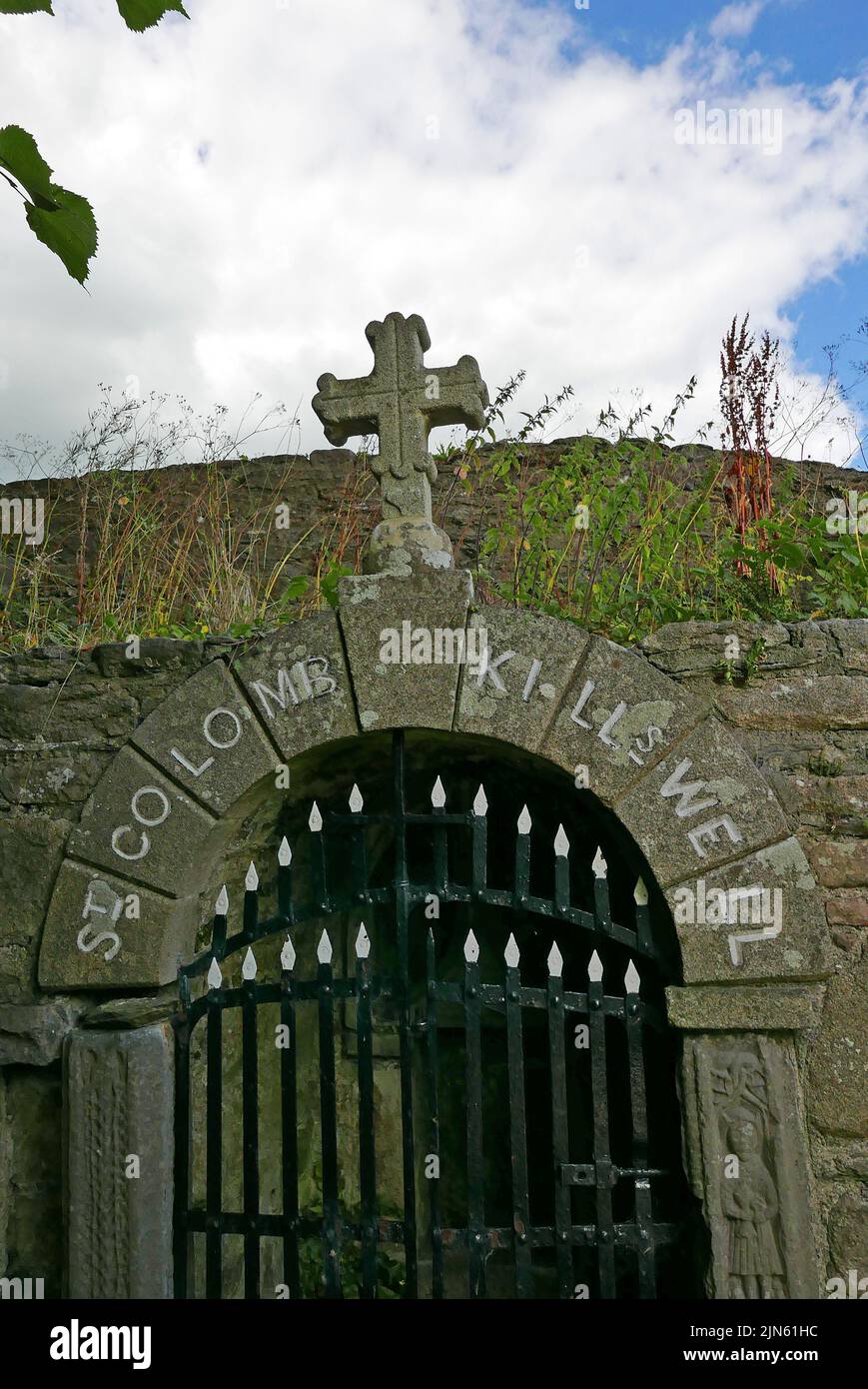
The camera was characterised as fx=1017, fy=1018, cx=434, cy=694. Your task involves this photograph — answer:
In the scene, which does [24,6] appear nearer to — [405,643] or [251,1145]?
[405,643]

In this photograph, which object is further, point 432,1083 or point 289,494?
point 289,494

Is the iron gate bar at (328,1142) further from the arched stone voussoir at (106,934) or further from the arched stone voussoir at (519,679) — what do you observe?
the arched stone voussoir at (519,679)

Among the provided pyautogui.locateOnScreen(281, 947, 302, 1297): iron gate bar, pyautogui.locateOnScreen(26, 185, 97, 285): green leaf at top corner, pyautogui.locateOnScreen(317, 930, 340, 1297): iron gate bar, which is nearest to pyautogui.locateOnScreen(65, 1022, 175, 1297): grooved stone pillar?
pyautogui.locateOnScreen(281, 947, 302, 1297): iron gate bar

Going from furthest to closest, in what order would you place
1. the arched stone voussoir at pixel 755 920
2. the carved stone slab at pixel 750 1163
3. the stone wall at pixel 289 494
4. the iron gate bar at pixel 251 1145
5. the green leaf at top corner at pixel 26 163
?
the stone wall at pixel 289 494 < the iron gate bar at pixel 251 1145 < the arched stone voussoir at pixel 755 920 < the carved stone slab at pixel 750 1163 < the green leaf at top corner at pixel 26 163

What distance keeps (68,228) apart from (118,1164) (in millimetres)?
2349

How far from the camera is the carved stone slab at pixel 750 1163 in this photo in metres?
2.46

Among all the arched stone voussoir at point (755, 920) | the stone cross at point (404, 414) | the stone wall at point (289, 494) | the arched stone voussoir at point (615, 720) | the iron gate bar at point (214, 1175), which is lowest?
the iron gate bar at point (214, 1175)

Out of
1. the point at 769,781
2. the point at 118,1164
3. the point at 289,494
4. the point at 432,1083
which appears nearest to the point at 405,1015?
the point at 432,1083

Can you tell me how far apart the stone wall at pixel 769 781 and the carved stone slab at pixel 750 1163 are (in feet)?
0.31

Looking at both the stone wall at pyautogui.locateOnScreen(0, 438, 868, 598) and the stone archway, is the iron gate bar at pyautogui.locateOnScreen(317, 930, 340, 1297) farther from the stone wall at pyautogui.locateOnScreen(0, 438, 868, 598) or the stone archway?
the stone wall at pyautogui.locateOnScreen(0, 438, 868, 598)

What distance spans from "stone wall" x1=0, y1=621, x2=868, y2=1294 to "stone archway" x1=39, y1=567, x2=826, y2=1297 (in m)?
0.09

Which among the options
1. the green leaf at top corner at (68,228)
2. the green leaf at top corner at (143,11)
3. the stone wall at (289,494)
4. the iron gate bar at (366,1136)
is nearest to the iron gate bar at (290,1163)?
the iron gate bar at (366,1136)

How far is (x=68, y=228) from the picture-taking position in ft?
3.72
